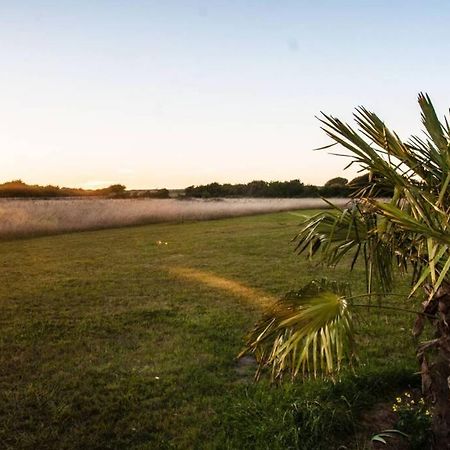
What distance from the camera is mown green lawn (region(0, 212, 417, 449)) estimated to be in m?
4.86

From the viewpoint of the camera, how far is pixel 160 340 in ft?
26.2

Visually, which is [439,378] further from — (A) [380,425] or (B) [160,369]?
(B) [160,369]

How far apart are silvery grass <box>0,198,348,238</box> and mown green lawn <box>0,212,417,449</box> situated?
891 centimetres

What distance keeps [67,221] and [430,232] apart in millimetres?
25688

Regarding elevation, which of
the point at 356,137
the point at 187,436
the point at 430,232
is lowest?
the point at 187,436

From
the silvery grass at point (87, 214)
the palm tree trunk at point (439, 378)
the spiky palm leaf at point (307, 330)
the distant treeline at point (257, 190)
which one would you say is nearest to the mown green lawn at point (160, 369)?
the palm tree trunk at point (439, 378)

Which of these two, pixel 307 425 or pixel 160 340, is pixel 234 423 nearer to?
pixel 307 425

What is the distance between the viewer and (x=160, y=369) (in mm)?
6586

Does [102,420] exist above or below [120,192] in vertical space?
below

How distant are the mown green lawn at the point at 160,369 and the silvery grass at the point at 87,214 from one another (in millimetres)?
8915

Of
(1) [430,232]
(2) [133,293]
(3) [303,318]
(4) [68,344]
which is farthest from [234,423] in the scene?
(2) [133,293]

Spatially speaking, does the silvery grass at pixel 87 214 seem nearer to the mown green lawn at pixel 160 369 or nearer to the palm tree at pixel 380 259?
the mown green lawn at pixel 160 369

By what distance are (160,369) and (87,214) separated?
76.6 ft

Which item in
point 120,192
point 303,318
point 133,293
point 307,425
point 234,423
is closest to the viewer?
point 303,318
